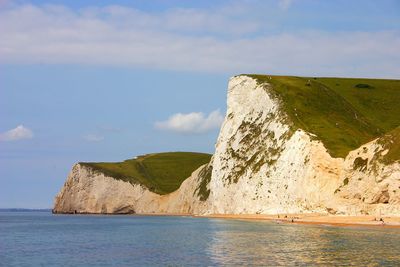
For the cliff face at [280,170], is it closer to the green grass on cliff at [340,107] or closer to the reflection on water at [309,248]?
the green grass on cliff at [340,107]

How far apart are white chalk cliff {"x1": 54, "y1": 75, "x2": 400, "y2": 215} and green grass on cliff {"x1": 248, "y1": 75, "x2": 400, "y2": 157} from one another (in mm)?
3185

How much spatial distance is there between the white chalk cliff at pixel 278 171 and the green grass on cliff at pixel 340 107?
3.19 metres

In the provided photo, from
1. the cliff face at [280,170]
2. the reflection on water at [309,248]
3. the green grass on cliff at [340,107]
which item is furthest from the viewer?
the green grass on cliff at [340,107]

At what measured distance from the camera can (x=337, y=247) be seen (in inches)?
2175

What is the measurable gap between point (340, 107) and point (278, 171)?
1243 inches

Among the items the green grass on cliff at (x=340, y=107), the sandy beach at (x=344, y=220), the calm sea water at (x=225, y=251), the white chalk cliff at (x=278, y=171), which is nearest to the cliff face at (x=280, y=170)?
the white chalk cliff at (x=278, y=171)

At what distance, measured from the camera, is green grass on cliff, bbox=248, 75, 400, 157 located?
12550cm

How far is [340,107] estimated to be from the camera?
148250 millimetres

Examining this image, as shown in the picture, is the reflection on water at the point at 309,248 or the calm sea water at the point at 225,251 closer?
the reflection on water at the point at 309,248

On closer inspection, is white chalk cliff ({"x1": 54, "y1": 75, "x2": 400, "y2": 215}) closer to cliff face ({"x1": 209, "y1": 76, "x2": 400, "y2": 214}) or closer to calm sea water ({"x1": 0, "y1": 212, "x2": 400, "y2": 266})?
cliff face ({"x1": 209, "y1": 76, "x2": 400, "y2": 214})

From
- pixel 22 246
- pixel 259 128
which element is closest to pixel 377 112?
pixel 259 128

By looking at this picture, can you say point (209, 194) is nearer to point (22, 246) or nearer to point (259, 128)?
point (259, 128)

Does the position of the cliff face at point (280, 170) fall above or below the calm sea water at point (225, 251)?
above

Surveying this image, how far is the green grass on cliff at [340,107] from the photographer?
126m
